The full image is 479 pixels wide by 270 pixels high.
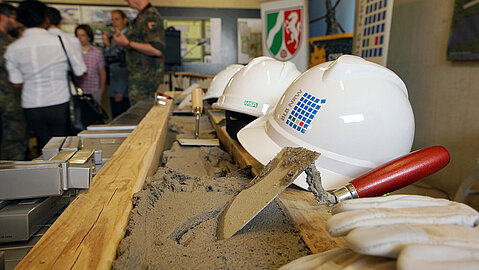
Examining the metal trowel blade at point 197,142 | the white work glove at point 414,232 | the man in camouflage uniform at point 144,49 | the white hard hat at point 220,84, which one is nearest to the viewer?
the white work glove at point 414,232

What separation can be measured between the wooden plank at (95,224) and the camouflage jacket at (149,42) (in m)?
3.61

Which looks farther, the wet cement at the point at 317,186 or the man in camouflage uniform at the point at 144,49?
the man in camouflage uniform at the point at 144,49

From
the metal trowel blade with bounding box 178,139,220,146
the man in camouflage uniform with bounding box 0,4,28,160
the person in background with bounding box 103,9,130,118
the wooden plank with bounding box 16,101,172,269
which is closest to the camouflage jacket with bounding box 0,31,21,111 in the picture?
the man in camouflage uniform with bounding box 0,4,28,160

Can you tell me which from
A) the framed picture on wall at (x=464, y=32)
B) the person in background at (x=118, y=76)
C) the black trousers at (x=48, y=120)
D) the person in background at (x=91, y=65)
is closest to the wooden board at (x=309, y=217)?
the framed picture on wall at (x=464, y=32)

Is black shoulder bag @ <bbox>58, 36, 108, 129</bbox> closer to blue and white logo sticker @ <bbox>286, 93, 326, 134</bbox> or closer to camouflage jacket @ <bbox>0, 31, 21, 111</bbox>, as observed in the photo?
camouflage jacket @ <bbox>0, 31, 21, 111</bbox>

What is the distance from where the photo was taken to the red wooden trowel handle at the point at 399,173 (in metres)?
1.12

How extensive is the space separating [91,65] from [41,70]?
2.43 m

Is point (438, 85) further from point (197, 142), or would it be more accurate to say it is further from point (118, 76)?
point (118, 76)

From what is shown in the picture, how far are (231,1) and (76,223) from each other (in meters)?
7.59

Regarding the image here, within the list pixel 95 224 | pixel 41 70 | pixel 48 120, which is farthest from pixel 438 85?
pixel 48 120

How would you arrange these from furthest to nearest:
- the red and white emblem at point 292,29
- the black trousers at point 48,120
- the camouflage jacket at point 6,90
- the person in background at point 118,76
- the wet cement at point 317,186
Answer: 1. the person in background at point 118,76
2. the red and white emblem at point 292,29
3. the camouflage jacket at point 6,90
4. the black trousers at point 48,120
5. the wet cement at point 317,186

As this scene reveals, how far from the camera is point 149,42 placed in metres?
4.84

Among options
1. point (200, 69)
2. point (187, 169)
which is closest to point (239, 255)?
point (187, 169)

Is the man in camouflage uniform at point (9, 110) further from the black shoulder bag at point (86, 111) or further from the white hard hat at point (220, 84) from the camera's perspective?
the white hard hat at point (220, 84)
